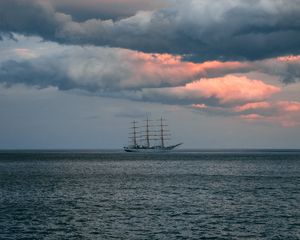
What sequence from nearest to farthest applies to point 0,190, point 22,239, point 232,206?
point 22,239 < point 232,206 < point 0,190

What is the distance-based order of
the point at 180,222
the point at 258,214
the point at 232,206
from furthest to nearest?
the point at 232,206
the point at 258,214
the point at 180,222

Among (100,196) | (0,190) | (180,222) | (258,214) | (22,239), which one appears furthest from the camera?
(0,190)

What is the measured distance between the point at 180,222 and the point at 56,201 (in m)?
23.9

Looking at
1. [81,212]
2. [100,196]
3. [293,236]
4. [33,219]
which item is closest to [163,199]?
[100,196]

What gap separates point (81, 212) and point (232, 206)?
18811 millimetres

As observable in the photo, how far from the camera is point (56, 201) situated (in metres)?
67.4

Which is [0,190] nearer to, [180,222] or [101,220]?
[101,220]

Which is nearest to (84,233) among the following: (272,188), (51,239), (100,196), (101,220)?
(51,239)

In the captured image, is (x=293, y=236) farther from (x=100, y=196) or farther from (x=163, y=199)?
(x=100, y=196)

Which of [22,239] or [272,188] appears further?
[272,188]

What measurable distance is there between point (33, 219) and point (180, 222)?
15.4 meters

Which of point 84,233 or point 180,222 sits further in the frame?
point 180,222

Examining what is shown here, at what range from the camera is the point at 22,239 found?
136ft

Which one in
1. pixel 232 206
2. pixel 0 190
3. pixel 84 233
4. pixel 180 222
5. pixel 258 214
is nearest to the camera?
pixel 84 233
